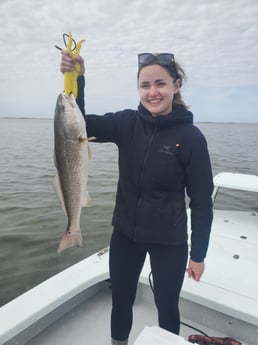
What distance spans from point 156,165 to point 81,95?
729 millimetres

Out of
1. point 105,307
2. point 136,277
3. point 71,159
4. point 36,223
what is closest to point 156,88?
point 71,159

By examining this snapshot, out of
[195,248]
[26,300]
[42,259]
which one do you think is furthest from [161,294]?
[42,259]

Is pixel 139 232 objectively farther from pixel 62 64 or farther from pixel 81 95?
pixel 62 64

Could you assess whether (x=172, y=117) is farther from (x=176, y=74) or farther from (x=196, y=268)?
(x=196, y=268)

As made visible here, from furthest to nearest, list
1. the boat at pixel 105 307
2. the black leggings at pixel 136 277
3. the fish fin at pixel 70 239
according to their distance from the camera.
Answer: the boat at pixel 105 307 < the black leggings at pixel 136 277 < the fish fin at pixel 70 239

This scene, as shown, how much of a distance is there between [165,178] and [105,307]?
200cm

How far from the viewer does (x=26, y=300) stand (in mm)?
2824

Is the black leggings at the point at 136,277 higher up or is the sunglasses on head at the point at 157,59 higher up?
the sunglasses on head at the point at 157,59

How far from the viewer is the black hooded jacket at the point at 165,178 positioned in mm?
2273

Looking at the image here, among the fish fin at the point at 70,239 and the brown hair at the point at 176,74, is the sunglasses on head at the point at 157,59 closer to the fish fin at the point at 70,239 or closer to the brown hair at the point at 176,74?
the brown hair at the point at 176,74

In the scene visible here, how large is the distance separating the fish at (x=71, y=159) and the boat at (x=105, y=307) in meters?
0.98

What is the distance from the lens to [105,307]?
354 cm

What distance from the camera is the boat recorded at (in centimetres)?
280

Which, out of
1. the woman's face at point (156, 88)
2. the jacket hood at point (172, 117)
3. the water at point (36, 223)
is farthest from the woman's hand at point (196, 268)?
the water at point (36, 223)
